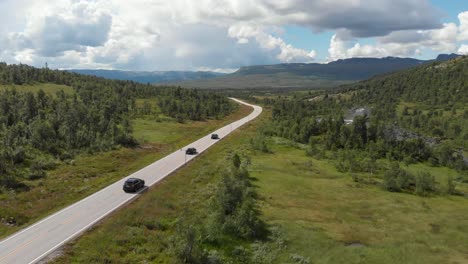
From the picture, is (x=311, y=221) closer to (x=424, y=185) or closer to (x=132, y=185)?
(x=132, y=185)

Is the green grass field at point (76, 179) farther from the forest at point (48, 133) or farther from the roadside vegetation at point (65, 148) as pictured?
the forest at point (48, 133)

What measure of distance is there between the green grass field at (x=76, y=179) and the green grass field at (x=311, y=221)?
9094mm

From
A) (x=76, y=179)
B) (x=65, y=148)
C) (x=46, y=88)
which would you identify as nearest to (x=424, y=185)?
(x=76, y=179)

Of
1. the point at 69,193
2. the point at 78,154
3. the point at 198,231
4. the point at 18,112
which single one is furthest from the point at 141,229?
the point at 18,112

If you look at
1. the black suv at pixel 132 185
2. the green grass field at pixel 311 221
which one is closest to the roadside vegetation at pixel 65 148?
the black suv at pixel 132 185

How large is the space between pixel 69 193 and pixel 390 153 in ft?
293

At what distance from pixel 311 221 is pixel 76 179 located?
122ft

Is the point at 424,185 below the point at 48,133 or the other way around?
below

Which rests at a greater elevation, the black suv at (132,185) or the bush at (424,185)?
the black suv at (132,185)

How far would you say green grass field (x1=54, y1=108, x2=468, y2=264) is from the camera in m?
37.3

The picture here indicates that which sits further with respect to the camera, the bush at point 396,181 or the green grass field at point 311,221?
the bush at point 396,181

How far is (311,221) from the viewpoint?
1895 inches

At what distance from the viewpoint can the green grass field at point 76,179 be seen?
44719 mm

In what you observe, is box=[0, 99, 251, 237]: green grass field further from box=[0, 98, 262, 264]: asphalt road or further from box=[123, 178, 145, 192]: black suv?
box=[123, 178, 145, 192]: black suv
